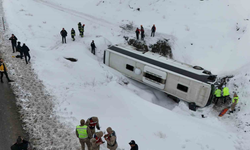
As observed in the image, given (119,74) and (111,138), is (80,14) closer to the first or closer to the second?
(119,74)

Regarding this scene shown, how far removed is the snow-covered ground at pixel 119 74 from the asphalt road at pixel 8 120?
419 millimetres

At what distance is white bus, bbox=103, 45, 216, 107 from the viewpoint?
13672 millimetres

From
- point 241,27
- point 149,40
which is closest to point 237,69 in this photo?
point 241,27

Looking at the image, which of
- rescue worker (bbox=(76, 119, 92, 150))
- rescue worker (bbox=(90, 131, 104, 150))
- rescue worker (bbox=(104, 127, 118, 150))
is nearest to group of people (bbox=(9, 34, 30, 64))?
rescue worker (bbox=(76, 119, 92, 150))

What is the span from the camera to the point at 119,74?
17141 mm

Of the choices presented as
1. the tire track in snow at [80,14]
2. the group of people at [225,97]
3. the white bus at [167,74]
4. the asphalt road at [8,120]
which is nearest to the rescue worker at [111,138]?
the asphalt road at [8,120]

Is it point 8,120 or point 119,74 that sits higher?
point 8,120

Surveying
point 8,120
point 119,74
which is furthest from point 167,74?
point 8,120

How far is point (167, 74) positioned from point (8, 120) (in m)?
10.5

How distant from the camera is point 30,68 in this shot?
45.6 ft

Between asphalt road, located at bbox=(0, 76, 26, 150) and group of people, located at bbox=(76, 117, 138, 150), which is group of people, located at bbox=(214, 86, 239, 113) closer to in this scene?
group of people, located at bbox=(76, 117, 138, 150)

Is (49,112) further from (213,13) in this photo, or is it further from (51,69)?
(213,13)

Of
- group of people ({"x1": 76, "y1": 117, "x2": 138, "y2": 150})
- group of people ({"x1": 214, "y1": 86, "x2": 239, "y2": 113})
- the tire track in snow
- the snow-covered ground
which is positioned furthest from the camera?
the tire track in snow

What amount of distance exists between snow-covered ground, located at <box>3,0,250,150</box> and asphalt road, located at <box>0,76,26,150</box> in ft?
1.37
